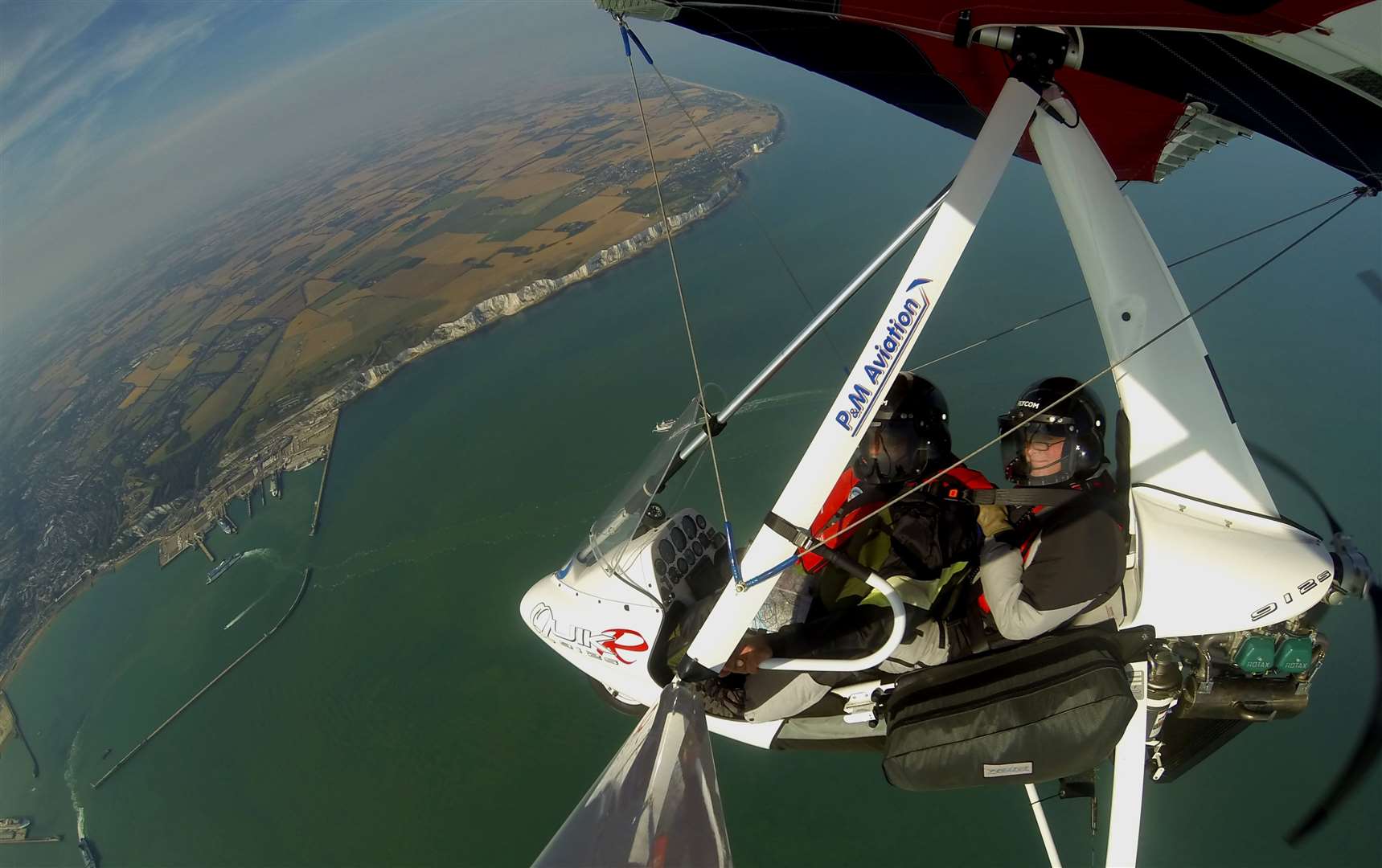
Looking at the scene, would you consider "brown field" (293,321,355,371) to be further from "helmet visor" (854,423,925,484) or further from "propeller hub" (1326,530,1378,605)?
"propeller hub" (1326,530,1378,605)

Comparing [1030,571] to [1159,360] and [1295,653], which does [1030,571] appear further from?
[1295,653]

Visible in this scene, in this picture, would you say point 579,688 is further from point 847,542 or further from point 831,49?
point 831,49

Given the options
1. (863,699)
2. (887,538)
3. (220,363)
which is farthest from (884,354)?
(220,363)

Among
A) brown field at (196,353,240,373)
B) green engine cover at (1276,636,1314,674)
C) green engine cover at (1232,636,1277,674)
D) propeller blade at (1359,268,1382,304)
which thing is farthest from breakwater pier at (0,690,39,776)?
propeller blade at (1359,268,1382,304)

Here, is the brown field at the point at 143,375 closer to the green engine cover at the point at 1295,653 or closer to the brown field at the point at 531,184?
the brown field at the point at 531,184

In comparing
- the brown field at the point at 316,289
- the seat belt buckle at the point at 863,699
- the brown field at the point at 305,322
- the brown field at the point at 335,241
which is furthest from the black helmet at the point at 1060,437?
the brown field at the point at 335,241
